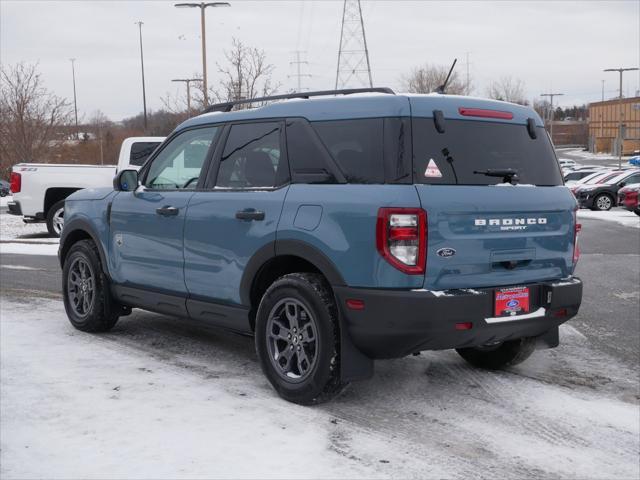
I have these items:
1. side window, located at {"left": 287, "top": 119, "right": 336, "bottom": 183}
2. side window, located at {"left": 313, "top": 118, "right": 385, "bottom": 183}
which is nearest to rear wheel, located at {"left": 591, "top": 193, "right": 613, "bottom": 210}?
side window, located at {"left": 287, "top": 119, "right": 336, "bottom": 183}

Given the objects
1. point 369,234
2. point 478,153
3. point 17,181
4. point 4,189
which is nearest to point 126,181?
point 369,234

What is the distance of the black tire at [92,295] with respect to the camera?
677 centimetres

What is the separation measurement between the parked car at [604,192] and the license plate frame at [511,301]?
26444 mm

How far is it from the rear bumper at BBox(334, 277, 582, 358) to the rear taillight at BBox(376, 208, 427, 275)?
0.54 feet

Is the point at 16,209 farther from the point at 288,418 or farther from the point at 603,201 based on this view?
the point at 603,201

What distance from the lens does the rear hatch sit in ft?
14.5

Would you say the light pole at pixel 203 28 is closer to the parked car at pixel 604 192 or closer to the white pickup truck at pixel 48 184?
the white pickup truck at pixel 48 184

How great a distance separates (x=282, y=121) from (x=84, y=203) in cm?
264

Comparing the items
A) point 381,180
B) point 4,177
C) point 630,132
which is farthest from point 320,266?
point 630,132

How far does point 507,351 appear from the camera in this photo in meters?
5.84

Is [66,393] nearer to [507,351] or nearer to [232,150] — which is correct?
[232,150]

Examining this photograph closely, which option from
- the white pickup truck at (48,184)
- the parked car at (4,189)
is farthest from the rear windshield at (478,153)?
the parked car at (4,189)

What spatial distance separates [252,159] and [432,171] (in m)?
1.46

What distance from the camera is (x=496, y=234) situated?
464cm
